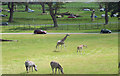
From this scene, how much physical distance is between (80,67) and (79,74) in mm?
3787

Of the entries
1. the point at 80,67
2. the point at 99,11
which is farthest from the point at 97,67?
the point at 99,11

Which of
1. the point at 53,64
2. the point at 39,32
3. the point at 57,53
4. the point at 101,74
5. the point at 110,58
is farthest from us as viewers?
the point at 39,32

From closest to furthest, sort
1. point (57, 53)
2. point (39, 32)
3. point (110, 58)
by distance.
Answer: point (110, 58), point (57, 53), point (39, 32)

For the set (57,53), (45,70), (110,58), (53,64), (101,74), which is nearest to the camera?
(53,64)

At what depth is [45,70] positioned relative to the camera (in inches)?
1363

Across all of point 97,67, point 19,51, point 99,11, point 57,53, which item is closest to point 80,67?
point 97,67

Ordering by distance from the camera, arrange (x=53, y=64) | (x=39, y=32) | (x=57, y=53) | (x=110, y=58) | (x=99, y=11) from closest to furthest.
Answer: (x=53, y=64)
(x=110, y=58)
(x=57, y=53)
(x=39, y=32)
(x=99, y=11)

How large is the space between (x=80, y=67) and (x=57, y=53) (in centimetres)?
1238

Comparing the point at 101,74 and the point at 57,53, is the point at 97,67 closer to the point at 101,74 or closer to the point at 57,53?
the point at 101,74

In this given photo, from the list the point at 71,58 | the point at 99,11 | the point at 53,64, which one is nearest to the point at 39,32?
the point at 71,58

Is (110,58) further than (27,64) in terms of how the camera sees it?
Yes

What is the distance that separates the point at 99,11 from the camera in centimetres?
16188

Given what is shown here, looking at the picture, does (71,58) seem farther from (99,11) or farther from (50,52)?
(99,11)

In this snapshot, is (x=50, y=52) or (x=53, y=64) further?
(x=50, y=52)
